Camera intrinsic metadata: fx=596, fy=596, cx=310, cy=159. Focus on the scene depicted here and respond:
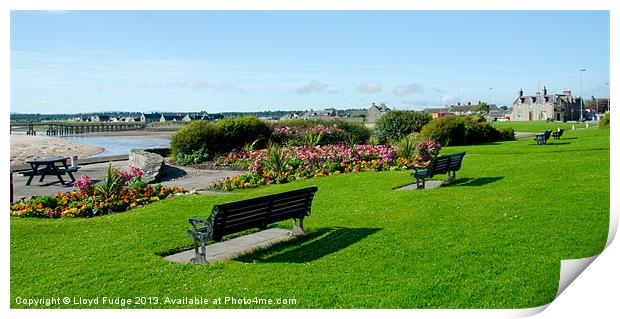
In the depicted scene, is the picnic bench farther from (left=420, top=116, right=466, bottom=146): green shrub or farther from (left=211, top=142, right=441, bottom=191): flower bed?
(left=420, top=116, right=466, bottom=146): green shrub

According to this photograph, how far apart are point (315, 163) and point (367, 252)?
931 centimetres

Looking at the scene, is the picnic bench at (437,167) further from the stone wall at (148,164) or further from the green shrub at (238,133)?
the green shrub at (238,133)

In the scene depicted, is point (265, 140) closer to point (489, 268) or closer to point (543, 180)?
point (543, 180)

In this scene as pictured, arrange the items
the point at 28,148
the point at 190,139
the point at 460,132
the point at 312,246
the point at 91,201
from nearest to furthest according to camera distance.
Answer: the point at 312,246 → the point at 91,201 → the point at 28,148 → the point at 190,139 → the point at 460,132

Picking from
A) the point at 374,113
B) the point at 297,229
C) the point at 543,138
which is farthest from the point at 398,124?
the point at 297,229

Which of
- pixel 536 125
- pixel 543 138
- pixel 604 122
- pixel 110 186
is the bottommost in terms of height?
pixel 110 186

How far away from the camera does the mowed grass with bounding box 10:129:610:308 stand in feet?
21.8

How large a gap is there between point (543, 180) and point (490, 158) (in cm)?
588

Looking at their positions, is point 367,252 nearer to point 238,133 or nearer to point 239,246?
point 239,246

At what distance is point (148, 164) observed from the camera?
17375 mm

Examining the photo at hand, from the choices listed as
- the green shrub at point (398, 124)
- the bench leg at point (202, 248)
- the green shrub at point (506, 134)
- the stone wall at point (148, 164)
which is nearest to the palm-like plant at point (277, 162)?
the stone wall at point (148, 164)

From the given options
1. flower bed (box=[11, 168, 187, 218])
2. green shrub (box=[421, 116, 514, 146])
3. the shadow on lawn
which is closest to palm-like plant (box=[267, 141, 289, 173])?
flower bed (box=[11, 168, 187, 218])

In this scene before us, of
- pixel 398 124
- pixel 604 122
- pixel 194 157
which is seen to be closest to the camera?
pixel 194 157
